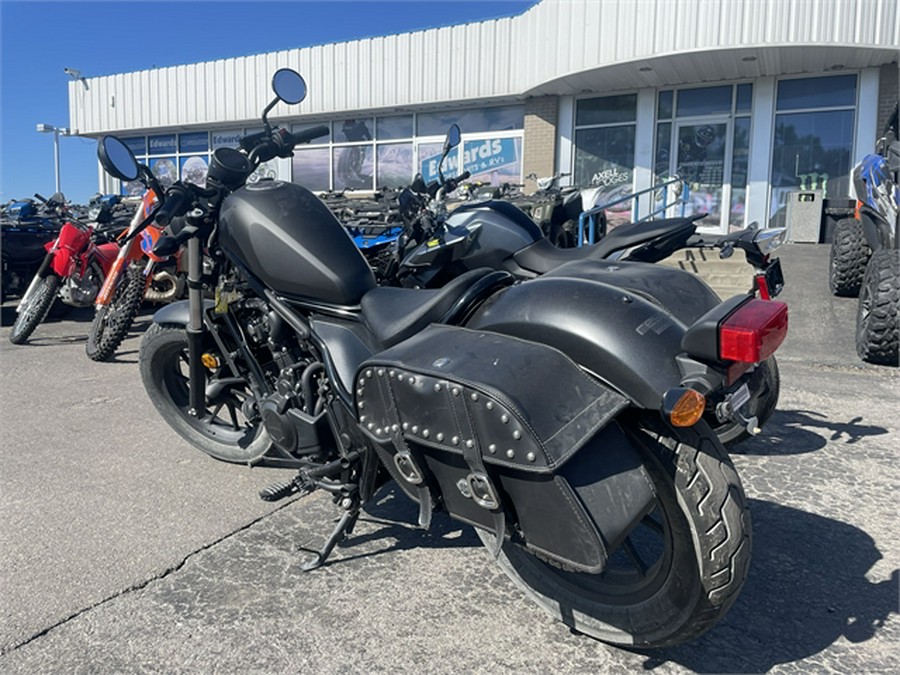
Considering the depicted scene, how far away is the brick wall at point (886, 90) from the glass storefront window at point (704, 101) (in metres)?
2.55

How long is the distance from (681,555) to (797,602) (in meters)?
0.84

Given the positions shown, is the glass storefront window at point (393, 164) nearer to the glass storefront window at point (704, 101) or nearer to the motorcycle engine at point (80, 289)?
the glass storefront window at point (704, 101)

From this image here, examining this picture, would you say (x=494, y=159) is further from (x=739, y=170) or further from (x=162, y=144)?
(x=162, y=144)

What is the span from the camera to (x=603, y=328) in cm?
197

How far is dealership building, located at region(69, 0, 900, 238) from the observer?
12.2 m

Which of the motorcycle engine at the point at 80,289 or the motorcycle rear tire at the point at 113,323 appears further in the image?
the motorcycle engine at the point at 80,289

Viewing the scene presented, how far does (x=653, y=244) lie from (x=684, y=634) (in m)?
2.91

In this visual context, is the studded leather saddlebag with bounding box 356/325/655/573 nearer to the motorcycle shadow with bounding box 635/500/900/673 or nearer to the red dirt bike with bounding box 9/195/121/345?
the motorcycle shadow with bounding box 635/500/900/673

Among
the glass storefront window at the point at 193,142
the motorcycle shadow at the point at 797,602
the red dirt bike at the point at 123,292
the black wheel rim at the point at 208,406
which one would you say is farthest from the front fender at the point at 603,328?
the glass storefront window at the point at 193,142

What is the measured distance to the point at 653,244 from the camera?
14.6ft

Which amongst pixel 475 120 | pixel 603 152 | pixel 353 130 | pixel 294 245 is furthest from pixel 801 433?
pixel 353 130

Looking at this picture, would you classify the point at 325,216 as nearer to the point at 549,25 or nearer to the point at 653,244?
the point at 653,244

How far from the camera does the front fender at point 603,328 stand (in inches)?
74.5

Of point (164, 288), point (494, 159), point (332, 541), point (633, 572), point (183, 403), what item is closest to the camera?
point (633, 572)
